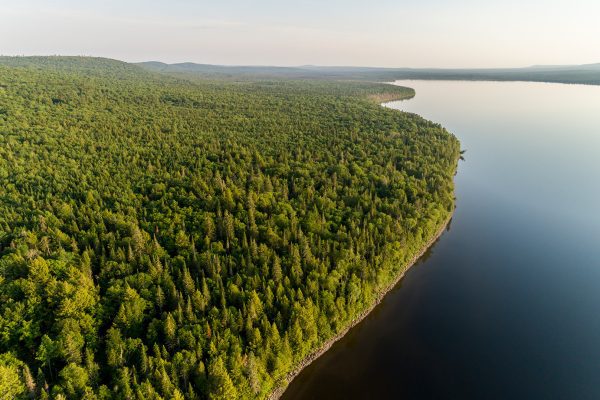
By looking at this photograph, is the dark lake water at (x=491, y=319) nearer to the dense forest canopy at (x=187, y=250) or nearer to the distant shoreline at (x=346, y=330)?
the distant shoreline at (x=346, y=330)

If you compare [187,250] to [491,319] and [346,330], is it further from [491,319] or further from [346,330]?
[491,319]

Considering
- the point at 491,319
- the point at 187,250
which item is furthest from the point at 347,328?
the point at 187,250

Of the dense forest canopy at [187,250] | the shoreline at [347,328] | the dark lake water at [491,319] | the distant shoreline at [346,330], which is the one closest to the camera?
the dense forest canopy at [187,250]

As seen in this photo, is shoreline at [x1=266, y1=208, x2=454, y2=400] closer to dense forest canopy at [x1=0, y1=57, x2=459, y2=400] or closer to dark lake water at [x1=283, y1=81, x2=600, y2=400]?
dark lake water at [x1=283, y1=81, x2=600, y2=400]

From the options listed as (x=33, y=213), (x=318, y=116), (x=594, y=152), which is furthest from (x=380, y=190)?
(x=594, y=152)

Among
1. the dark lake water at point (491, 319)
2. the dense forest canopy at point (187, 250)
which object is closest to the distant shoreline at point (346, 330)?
the dark lake water at point (491, 319)

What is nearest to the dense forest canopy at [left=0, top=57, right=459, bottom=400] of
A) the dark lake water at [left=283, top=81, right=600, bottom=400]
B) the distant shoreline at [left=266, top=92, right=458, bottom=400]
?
the distant shoreline at [left=266, top=92, right=458, bottom=400]
